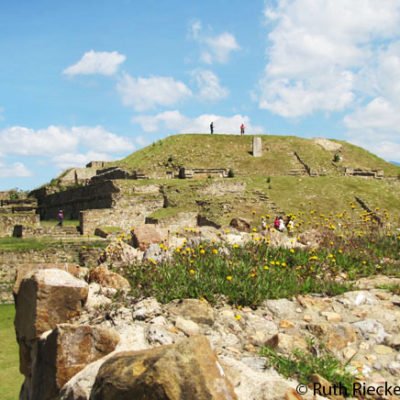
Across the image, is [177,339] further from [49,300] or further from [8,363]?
[8,363]

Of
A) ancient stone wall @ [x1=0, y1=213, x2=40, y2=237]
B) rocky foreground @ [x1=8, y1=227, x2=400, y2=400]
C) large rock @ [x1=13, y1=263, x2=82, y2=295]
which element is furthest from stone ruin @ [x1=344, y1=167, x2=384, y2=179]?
large rock @ [x1=13, y1=263, x2=82, y2=295]

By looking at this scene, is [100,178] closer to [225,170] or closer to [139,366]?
[225,170]

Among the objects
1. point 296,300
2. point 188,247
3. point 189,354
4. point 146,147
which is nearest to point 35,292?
point 189,354

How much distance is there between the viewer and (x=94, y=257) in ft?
48.8

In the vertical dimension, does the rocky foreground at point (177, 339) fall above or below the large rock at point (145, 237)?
below

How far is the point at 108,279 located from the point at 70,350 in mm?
1600

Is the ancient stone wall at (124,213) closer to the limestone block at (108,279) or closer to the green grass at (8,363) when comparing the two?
the green grass at (8,363)

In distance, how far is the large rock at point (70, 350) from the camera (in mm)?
3611

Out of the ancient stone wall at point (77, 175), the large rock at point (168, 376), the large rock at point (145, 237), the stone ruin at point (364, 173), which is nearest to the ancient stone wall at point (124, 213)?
the ancient stone wall at point (77, 175)

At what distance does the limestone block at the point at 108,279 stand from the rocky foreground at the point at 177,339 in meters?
0.01

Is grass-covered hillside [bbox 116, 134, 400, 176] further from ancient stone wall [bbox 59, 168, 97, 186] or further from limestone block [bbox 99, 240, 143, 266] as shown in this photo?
limestone block [bbox 99, 240, 143, 266]

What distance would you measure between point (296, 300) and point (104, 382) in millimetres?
2657

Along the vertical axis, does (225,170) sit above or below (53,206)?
above

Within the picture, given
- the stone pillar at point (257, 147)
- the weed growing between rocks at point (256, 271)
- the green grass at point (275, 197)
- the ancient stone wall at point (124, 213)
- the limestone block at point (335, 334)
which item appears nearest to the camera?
the limestone block at point (335, 334)
